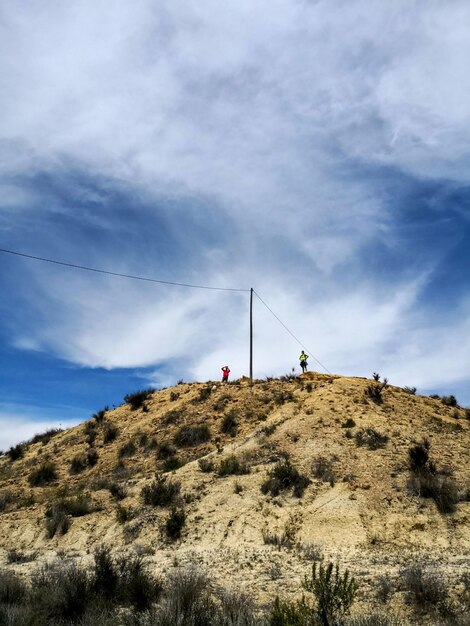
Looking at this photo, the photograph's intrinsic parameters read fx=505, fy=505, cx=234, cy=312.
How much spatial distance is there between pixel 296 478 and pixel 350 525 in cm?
308

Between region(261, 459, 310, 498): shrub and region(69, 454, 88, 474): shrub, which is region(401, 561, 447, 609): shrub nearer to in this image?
region(261, 459, 310, 498): shrub

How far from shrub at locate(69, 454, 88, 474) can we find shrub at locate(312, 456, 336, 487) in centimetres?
1130

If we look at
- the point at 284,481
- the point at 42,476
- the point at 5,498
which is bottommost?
the point at 5,498

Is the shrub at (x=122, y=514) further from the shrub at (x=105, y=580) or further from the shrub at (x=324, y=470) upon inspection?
the shrub at (x=105, y=580)

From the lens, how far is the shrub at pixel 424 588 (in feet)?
28.7

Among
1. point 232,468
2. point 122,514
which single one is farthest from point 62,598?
point 232,468

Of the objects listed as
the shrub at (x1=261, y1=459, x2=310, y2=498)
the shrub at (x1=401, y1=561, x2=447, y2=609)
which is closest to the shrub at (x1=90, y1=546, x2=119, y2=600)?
the shrub at (x1=401, y1=561, x2=447, y2=609)

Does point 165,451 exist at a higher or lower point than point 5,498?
higher

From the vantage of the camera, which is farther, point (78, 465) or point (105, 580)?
point (78, 465)

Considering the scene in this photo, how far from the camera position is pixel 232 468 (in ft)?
61.3

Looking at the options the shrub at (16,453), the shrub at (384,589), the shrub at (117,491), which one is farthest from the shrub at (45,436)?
the shrub at (384,589)

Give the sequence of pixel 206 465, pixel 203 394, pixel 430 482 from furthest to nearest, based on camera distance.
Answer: pixel 203 394 < pixel 206 465 < pixel 430 482

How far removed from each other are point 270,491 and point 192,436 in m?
7.51

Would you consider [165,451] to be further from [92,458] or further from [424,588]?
[424,588]
